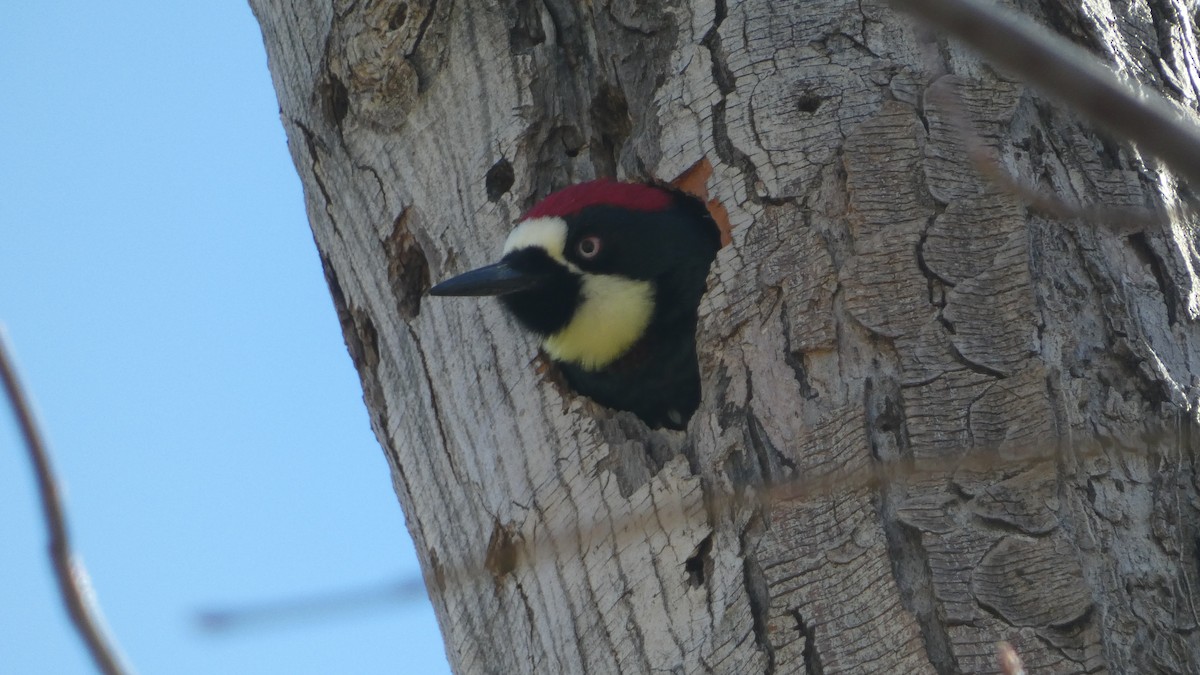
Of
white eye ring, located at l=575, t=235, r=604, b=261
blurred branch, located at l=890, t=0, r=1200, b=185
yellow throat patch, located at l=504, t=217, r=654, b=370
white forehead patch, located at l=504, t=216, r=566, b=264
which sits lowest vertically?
yellow throat patch, located at l=504, t=217, r=654, b=370

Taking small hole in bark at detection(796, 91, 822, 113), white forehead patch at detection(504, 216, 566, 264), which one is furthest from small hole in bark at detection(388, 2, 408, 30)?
small hole in bark at detection(796, 91, 822, 113)

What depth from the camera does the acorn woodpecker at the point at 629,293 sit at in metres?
3.14

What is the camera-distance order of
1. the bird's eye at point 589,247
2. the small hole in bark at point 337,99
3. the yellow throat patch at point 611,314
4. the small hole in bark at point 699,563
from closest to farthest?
the small hole in bark at point 699,563
the small hole in bark at point 337,99
the bird's eye at point 589,247
the yellow throat patch at point 611,314

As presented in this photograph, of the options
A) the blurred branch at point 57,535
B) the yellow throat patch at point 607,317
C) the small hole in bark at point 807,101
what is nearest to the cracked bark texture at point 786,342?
the small hole in bark at point 807,101

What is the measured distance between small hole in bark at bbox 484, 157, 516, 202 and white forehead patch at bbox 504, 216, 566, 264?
86 millimetres

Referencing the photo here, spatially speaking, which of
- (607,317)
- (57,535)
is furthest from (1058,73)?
(607,317)

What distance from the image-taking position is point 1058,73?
79 centimetres

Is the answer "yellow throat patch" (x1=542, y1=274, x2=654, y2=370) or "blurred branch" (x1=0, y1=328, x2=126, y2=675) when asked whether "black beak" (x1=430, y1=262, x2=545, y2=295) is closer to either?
"yellow throat patch" (x1=542, y1=274, x2=654, y2=370)

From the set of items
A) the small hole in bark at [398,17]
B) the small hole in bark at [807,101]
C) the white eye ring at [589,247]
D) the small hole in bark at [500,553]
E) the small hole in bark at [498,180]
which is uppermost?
the small hole in bark at [398,17]

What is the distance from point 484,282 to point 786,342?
2.37 ft

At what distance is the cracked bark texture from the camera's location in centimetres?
211

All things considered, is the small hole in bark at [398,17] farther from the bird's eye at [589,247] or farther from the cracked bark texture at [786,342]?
the bird's eye at [589,247]

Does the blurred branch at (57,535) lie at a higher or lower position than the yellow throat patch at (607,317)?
higher

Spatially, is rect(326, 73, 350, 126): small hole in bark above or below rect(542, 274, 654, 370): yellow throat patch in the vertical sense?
above
